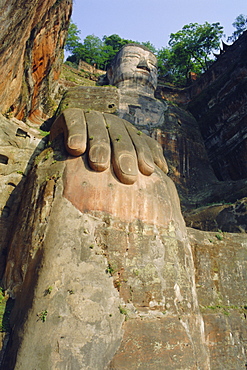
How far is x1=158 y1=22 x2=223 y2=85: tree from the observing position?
2945 cm

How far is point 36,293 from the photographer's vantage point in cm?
401

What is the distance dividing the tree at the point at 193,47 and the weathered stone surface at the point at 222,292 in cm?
A: 2524

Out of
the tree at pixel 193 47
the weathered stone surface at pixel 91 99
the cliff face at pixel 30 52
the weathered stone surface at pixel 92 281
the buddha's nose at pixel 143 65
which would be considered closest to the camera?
the weathered stone surface at pixel 92 281

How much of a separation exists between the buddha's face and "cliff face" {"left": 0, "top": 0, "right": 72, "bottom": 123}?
16.4 ft

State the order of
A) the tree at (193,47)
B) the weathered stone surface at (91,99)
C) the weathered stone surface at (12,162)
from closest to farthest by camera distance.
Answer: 1. the weathered stone surface at (12,162)
2. the weathered stone surface at (91,99)
3. the tree at (193,47)

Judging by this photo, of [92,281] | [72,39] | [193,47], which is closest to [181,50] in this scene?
[193,47]

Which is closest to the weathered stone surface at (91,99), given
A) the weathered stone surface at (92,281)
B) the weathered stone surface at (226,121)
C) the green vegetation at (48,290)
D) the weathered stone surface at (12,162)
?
the weathered stone surface at (12,162)

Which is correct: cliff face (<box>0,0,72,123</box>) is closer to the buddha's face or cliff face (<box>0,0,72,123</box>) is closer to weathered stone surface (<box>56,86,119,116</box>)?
weathered stone surface (<box>56,86,119,116</box>)

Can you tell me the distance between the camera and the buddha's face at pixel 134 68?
1595 centimetres

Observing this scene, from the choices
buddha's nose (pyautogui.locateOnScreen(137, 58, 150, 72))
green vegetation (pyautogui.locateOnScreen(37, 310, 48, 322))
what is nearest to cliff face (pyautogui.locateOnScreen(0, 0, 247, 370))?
green vegetation (pyautogui.locateOnScreen(37, 310, 48, 322))

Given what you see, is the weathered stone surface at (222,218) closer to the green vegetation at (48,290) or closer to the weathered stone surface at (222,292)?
the weathered stone surface at (222,292)

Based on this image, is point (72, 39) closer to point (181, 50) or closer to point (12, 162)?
point (181, 50)

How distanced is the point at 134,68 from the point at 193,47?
1647 centimetres

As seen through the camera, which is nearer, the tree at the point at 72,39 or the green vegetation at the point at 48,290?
the green vegetation at the point at 48,290
